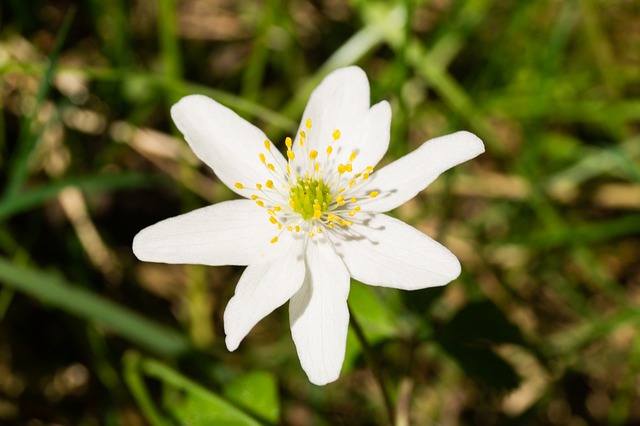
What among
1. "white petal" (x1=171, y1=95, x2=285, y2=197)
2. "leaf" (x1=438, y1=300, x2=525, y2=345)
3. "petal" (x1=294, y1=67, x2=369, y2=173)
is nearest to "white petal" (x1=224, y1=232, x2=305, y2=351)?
"white petal" (x1=171, y1=95, x2=285, y2=197)

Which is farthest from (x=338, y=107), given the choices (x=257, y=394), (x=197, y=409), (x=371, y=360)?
(x=197, y=409)

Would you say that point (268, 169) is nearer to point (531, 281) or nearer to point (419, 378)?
point (419, 378)

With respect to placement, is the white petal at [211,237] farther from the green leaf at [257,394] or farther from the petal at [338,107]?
the green leaf at [257,394]

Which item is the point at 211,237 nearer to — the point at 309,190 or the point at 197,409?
the point at 309,190

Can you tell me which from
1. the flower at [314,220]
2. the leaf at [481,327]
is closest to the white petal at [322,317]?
the flower at [314,220]

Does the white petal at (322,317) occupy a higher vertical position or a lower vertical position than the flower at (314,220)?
lower

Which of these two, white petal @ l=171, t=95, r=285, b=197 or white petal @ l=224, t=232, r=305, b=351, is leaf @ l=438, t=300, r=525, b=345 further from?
white petal @ l=171, t=95, r=285, b=197
